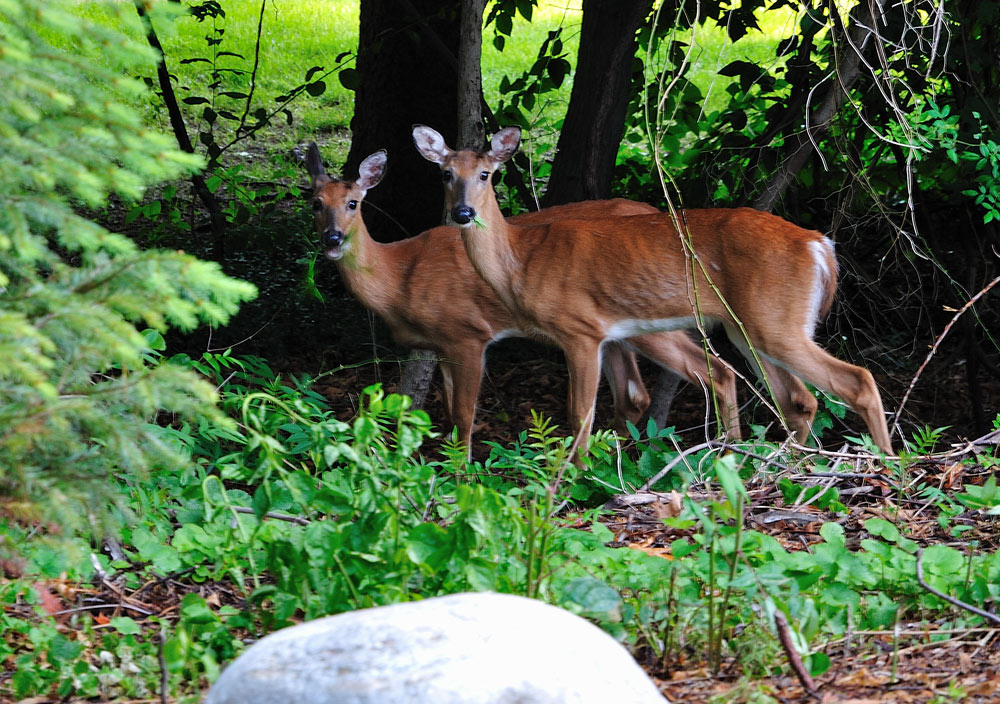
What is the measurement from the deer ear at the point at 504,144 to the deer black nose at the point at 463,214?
1.24 ft

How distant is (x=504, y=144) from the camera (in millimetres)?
6488

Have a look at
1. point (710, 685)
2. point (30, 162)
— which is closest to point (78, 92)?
point (30, 162)

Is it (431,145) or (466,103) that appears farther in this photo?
(431,145)

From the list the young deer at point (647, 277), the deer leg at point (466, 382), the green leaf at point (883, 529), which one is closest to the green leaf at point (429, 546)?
the green leaf at point (883, 529)

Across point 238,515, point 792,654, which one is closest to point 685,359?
point 238,515

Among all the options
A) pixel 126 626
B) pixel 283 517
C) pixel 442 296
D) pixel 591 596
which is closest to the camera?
pixel 591 596

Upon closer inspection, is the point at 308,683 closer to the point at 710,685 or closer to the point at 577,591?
the point at 577,591

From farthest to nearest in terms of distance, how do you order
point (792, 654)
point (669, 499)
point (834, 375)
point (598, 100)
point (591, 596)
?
point (598, 100) → point (834, 375) → point (669, 499) → point (591, 596) → point (792, 654)

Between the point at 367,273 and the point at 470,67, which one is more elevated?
the point at 470,67

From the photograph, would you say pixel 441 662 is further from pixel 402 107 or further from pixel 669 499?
pixel 402 107

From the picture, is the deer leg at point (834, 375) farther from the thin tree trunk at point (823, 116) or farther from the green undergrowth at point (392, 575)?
the green undergrowth at point (392, 575)

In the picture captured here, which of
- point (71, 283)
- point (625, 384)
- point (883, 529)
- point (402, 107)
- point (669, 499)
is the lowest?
point (625, 384)

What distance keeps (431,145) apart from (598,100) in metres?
1.26

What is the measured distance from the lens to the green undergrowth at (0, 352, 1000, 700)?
2754mm
